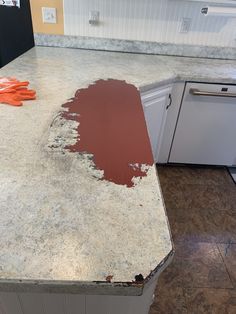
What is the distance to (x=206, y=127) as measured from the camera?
196cm

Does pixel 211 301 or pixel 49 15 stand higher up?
pixel 49 15

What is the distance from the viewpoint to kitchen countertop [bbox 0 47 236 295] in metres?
0.50

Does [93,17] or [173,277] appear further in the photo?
[93,17]

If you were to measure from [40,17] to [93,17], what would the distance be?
428mm

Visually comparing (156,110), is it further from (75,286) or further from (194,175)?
(75,286)

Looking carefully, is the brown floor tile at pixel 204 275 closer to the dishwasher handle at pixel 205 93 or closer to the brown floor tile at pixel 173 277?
the brown floor tile at pixel 173 277

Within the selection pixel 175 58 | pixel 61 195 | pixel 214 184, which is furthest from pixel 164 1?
pixel 61 195

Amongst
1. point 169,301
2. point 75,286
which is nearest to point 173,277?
point 169,301

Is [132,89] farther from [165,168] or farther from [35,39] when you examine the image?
[35,39]

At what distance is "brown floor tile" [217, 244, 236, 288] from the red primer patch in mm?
1068

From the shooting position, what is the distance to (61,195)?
67 centimetres

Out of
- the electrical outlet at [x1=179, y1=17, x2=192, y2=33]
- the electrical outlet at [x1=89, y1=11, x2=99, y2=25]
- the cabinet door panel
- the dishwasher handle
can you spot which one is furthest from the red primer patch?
the electrical outlet at [x1=179, y1=17, x2=192, y2=33]

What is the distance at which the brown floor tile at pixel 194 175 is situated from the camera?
6.96ft

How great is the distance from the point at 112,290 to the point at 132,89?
110 centimetres
